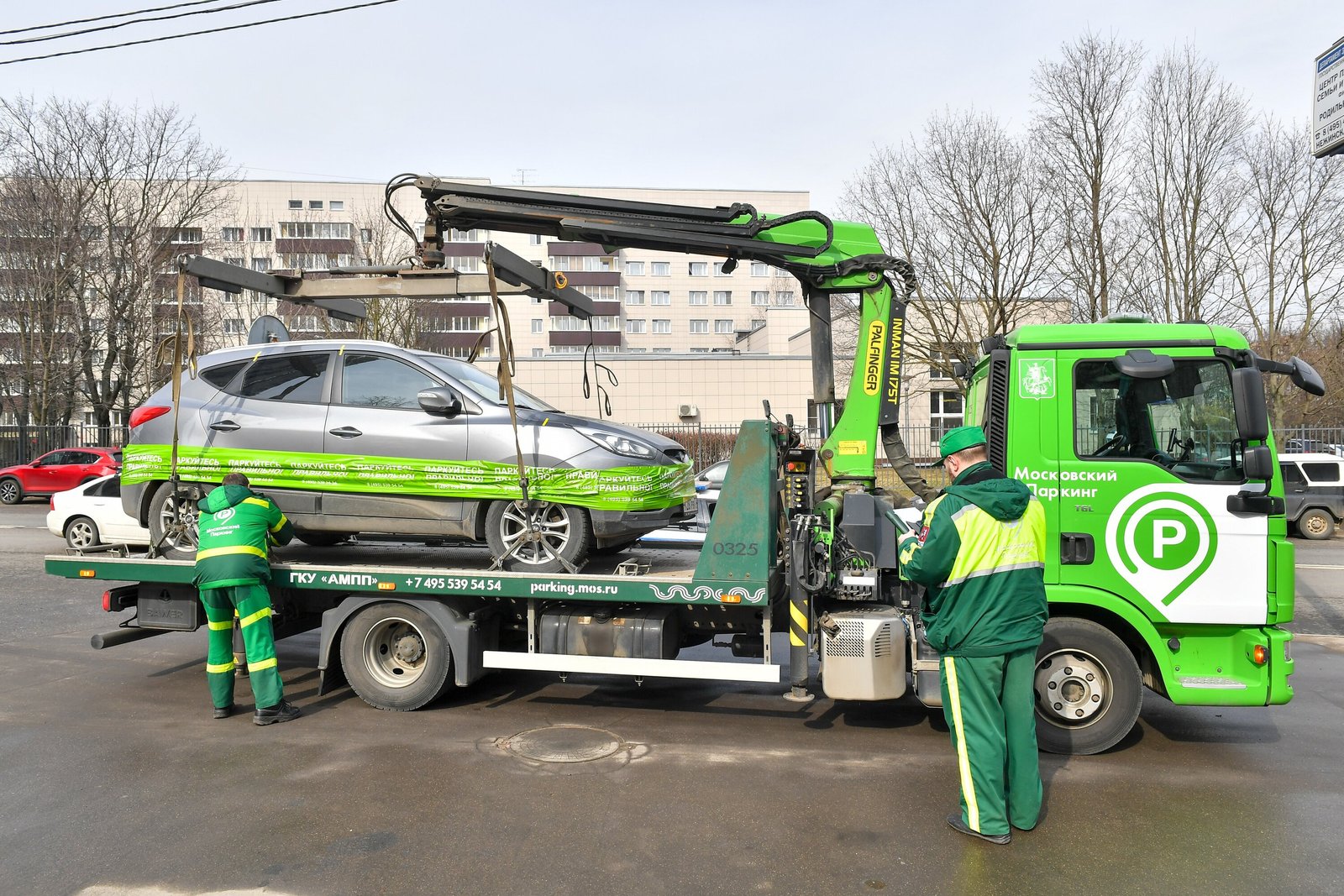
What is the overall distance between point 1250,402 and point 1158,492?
69cm

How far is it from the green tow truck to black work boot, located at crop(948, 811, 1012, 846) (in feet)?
3.20

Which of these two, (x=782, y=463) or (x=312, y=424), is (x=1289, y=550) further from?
(x=312, y=424)

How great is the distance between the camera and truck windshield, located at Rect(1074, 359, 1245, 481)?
5051 millimetres

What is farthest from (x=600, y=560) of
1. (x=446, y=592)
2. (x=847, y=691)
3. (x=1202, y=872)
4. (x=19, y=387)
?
(x=19, y=387)

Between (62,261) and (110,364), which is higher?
(62,261)

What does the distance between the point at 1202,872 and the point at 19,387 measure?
37693 mm

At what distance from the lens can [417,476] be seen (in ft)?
20.7

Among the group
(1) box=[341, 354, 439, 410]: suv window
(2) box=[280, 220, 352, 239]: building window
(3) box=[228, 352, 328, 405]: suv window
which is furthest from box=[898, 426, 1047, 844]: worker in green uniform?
(2) box=[280, 220, 352, 239]: building window

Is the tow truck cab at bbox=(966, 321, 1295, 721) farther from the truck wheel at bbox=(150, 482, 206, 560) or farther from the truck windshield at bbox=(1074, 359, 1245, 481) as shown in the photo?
the truck wheel at bbox=(150, 482, 206, 560)

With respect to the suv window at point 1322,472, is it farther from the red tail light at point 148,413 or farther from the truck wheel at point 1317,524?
the red tail light at point 148,413

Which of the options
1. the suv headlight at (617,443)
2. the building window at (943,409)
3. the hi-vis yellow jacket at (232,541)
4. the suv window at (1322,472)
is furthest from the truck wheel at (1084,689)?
the building window at (943,409)

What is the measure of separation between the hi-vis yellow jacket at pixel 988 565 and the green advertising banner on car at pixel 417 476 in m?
2.54

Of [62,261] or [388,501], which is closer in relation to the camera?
[388,501]

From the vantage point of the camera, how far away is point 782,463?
603 centimetres
